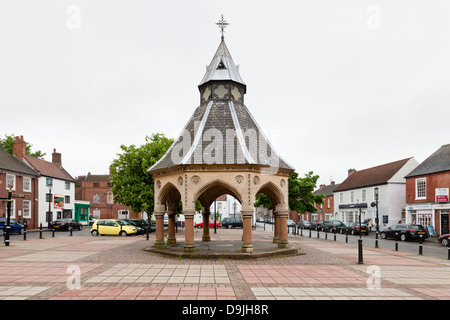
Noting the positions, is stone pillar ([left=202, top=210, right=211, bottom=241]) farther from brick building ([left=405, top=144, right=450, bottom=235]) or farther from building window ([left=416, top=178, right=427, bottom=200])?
building window ([left=416, top=178, right=427, bottom=200])

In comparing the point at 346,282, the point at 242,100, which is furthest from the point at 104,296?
the point at 242,100

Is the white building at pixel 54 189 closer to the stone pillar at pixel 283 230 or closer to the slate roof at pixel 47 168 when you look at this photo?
the slate roof at pixel 47 168

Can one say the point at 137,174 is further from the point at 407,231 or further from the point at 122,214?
the point at 122,214

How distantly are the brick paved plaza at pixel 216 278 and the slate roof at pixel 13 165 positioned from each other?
2701cm

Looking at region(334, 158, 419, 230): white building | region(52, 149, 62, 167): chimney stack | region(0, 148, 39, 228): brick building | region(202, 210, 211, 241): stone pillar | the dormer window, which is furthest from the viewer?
region(52, 149, 62, 167): chimney stack

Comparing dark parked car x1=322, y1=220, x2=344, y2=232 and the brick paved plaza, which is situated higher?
the brick paved plaza

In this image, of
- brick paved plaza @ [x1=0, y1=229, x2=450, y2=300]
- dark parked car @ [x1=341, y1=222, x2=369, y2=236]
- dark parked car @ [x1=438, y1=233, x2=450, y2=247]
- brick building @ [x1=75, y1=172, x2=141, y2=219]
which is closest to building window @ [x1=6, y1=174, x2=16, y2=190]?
brick building @ [x1=75, y1=172, x2=141, y2=219]

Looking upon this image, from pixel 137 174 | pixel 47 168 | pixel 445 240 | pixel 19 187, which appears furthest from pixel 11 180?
pixel 445 240

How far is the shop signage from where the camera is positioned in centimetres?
3388

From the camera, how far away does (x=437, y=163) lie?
36.8m

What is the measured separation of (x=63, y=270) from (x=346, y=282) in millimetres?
9561

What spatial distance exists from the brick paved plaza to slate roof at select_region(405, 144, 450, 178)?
78.0ft

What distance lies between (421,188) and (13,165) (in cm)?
4630

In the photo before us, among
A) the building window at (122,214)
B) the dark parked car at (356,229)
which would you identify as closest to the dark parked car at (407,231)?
the dark parked car at (356,229)
